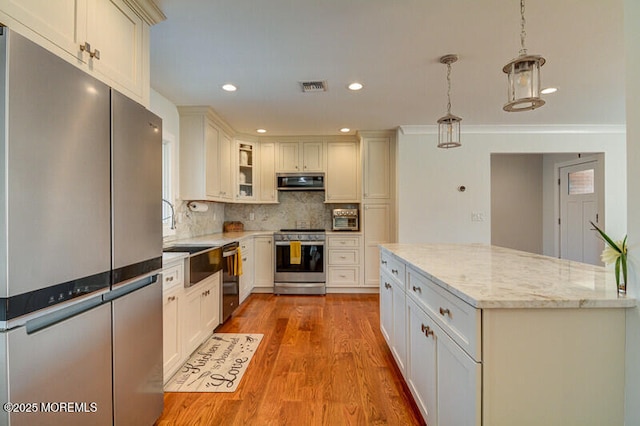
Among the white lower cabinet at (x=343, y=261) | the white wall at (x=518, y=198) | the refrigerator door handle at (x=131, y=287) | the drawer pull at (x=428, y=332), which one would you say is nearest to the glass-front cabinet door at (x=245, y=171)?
the white lower cabinet at (x=343, y=261)

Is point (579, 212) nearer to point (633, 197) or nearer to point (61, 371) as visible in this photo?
point (633, 197)

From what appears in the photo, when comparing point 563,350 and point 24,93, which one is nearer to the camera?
point 24,93

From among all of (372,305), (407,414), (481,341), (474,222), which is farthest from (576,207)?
(481,341)

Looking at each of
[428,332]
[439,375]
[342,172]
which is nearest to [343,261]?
[342,172]

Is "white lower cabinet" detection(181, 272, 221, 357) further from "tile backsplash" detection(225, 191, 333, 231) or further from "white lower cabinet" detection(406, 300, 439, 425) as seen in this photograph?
"tile backsplash" detection(225, 191, 333, 231)

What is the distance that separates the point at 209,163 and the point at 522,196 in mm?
5836

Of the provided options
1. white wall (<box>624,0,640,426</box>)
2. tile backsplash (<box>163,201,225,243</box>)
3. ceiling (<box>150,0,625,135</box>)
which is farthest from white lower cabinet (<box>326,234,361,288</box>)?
white wall (<box>624,0,640,426</box>)

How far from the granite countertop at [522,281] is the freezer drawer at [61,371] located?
1408 mm

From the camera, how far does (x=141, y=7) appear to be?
5.33 ft

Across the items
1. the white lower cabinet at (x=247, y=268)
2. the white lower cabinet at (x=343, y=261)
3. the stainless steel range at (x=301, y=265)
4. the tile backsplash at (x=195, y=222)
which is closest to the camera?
the tile backsplash at (x=195, y=222)

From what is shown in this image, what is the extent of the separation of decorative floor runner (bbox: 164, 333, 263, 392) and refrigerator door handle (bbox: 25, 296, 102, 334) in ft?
3.94

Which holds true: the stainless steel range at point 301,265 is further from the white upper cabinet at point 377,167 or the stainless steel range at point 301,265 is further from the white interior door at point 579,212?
the white interior door at point 579,212

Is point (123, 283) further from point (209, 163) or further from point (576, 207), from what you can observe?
point (576, 207)

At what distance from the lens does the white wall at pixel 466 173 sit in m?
4.17
